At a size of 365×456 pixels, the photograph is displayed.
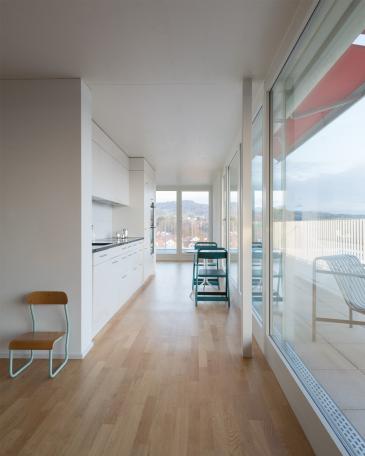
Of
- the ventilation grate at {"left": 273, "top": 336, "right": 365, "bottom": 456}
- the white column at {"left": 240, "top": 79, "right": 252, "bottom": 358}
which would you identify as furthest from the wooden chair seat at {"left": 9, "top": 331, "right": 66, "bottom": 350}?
the ventilation grate at {"left": 273, "top": 336, "right": 365, "bottom": 456}

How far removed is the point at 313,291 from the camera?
6.18 ft

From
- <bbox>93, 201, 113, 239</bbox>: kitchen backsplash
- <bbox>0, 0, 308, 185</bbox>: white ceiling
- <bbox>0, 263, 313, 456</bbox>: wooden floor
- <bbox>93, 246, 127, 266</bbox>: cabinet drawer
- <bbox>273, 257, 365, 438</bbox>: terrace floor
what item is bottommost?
<bbox>0, 263, 313, 456</bbox>: wooden floor

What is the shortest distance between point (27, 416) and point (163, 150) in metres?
4.80

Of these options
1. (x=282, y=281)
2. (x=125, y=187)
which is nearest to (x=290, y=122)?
(x=282, y=281)

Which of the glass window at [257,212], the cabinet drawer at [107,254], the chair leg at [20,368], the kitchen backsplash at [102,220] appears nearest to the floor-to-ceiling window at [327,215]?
the glass window at [257,212]

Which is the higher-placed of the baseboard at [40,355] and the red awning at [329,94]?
the red awning at [329,94]

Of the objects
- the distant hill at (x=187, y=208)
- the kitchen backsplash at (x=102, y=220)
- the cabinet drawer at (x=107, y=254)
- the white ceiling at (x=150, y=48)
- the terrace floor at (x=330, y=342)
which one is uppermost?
the white ceiling at (x=150, y=48)

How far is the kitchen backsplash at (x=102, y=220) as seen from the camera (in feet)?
18.1

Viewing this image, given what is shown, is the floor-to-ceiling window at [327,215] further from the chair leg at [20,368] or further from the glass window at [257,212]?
the chair leg at [20,368]

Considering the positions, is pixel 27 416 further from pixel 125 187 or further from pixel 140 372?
pixel 125 187

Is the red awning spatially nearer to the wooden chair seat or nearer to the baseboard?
the wooden chair seat

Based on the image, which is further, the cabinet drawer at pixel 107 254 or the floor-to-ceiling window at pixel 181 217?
the floor-to-ceiling window at pixel 181 217

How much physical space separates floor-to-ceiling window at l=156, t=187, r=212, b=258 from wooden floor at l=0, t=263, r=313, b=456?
7.49 meters

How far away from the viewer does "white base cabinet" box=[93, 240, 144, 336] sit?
3529 millimetres
